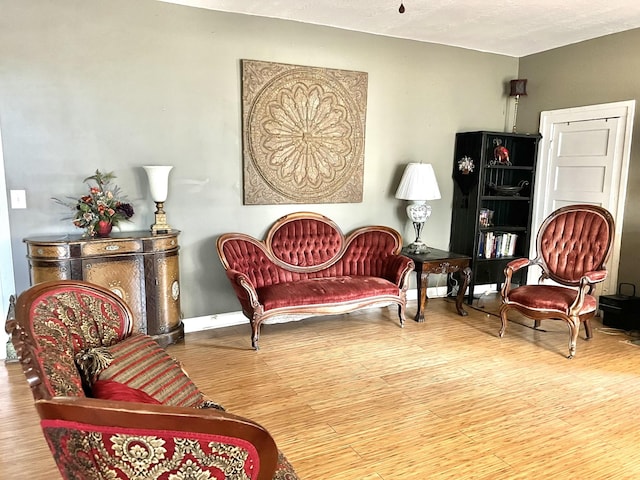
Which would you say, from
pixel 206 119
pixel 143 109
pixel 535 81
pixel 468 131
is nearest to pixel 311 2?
pixel 206 119

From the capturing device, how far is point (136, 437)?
1022 millimetres

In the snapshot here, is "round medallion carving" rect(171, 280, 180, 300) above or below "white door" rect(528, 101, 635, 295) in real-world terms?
below

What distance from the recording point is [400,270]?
4203 mm

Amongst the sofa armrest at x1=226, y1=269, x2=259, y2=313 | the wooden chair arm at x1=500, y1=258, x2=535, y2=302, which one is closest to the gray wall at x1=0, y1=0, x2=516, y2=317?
the sofa armrest at x1=226, y1=269, x2=259, y2=313

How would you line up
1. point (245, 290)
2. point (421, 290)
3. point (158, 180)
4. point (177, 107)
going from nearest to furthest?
point (158, 180) < point (245, 290) < point (177, 107) < point (421, 290)

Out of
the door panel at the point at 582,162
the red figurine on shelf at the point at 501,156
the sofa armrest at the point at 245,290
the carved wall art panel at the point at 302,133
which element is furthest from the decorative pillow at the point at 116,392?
the door panel at the point at 582,162

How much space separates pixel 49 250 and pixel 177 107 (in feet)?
5.02

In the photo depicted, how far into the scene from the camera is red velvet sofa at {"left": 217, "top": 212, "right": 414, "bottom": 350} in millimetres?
3748

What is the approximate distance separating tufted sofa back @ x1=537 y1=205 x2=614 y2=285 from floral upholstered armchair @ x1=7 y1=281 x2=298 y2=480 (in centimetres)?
360

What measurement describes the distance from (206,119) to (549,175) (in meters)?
3.79

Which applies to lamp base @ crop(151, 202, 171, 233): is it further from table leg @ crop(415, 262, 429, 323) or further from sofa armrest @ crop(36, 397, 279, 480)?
sofa armrest @ crop(36, 397, 279, 480)

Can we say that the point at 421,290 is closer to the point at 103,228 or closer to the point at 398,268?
the point at 398,268

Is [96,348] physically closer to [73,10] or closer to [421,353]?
[421,353]

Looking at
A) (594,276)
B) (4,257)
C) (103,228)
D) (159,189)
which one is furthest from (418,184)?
(4,257)
